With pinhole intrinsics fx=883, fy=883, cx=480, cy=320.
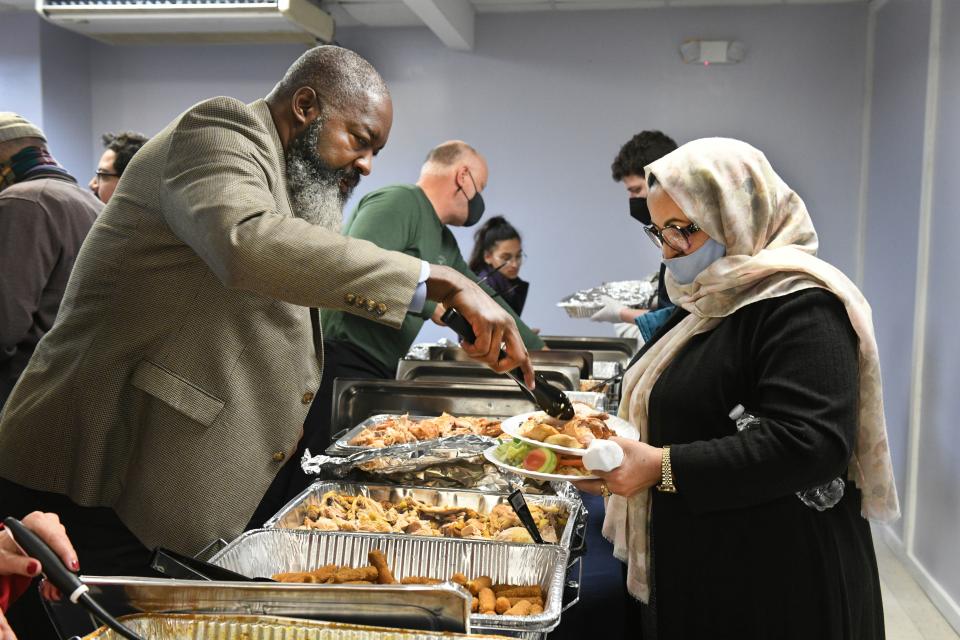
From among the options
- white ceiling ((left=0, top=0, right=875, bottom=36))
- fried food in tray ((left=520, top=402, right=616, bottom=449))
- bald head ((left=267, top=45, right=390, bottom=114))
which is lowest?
fried food in tray ((left=520, top=402, right=616, bottom=449))

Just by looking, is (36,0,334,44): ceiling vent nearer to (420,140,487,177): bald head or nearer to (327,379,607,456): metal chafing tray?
(420,140,487,177): bald head

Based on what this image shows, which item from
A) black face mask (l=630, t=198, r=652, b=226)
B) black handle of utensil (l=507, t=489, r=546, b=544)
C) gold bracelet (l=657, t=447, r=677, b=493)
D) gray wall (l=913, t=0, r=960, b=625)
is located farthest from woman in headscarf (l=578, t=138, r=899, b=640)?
gray wall (l=913, t=0, r=960, b=625)

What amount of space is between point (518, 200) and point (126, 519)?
177 inches

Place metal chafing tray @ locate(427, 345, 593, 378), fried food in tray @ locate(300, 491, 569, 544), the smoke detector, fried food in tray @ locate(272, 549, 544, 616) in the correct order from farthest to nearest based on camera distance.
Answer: the smoke detector
metal chafing tray @ locate(427, 345, 593, 378)
fried food in tray @ locate(300, 491, 569, 544)
fried food in tray @ locate(272, 549, 544, 616)

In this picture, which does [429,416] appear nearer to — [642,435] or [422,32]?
[642,435]

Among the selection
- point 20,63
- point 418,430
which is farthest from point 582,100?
point 418,430

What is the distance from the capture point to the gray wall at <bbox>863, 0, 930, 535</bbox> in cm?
391

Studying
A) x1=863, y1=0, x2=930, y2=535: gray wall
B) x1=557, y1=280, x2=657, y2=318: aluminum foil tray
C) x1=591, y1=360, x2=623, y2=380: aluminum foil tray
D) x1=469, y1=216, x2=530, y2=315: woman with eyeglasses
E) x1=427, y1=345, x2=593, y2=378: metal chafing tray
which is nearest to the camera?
x1=427, y1=345, x2=593, y2=378: metal chafing tray

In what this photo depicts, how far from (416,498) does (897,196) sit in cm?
349

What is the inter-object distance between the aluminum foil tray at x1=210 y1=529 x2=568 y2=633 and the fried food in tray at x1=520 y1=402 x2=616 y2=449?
156 millimetres

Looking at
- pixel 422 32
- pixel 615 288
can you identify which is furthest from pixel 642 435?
pixel 422 32

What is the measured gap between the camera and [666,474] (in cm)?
135

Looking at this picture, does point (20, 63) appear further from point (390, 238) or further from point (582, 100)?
point (390, 238)

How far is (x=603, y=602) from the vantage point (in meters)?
1.46
